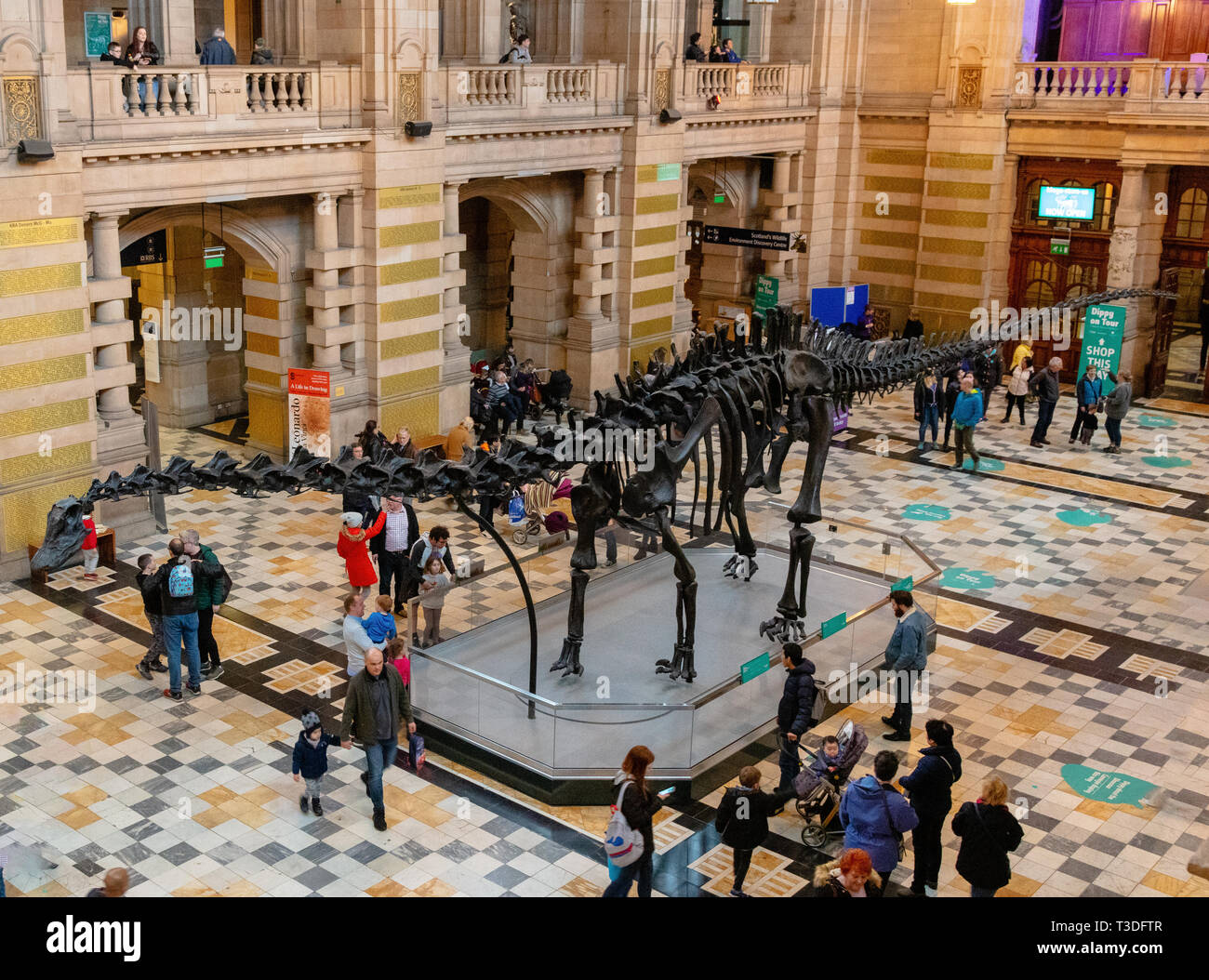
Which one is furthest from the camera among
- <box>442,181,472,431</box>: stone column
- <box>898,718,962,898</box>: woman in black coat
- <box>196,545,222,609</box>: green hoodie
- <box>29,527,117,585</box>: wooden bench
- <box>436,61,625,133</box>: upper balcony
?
<box>442,181,472,431</box>: stone column

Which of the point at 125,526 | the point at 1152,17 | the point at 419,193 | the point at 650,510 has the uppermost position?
the point at 1152,17

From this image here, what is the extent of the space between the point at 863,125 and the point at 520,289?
9.96 metres

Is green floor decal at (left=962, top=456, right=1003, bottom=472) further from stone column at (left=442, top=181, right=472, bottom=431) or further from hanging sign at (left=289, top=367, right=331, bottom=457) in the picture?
hanging sign at (left=289, top=367, right=331, bottom=457)

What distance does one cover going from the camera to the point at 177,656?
13.9 m

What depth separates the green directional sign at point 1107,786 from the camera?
12992 millimetres

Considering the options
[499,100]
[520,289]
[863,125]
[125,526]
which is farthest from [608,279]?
[125,526]

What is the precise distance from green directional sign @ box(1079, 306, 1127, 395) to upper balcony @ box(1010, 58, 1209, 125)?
378 centimetres

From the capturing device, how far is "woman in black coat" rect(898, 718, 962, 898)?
1066 cm

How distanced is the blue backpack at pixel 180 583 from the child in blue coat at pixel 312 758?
8.07 feet

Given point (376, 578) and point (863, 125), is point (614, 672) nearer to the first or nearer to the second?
point (376, 578)

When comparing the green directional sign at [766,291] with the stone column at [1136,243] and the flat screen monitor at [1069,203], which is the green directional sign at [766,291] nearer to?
the flat screen monitor at [1069,203]

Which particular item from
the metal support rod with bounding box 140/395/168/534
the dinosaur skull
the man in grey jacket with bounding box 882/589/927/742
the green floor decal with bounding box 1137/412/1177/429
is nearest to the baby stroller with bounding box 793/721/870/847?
the man in grey jacket with bounding box 882/589/927/742

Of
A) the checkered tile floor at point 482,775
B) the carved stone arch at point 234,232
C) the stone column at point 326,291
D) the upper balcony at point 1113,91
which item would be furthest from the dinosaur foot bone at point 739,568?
the upper balcony at point 1113,91

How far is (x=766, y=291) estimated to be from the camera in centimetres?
3039
